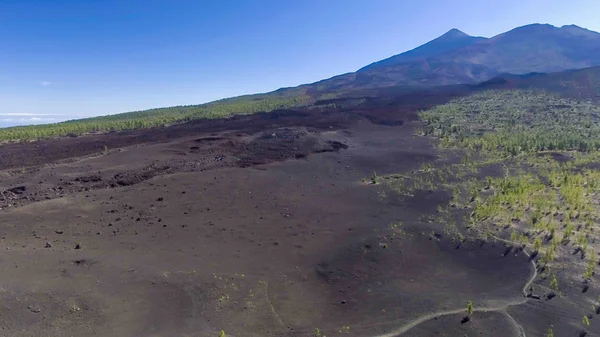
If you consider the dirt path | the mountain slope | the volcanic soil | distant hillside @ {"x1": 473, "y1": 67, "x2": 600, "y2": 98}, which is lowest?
the dirt path

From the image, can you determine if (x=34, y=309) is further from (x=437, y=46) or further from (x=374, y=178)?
(x=437, y=46)

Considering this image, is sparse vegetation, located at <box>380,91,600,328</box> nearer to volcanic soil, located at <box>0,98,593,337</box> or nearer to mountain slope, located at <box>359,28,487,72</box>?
volcanic soil, located at <box>0,98,593,337</box>

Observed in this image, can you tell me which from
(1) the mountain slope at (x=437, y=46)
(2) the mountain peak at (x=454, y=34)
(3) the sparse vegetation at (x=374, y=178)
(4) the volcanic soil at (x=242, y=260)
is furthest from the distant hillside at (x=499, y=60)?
(4) the volcanic soil at (x=242, y=260)

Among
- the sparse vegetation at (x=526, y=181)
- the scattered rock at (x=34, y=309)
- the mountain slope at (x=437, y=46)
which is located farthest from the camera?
the mountain slope at (x=437, y=46)

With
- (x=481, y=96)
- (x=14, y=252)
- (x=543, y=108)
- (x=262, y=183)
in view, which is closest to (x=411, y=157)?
(x=262, y=183)

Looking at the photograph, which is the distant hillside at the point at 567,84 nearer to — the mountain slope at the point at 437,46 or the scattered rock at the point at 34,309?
the scattered rock at the point at 34,309

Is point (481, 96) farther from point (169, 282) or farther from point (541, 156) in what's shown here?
point (169, 282)

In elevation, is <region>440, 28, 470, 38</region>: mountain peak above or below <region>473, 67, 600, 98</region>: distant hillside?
above

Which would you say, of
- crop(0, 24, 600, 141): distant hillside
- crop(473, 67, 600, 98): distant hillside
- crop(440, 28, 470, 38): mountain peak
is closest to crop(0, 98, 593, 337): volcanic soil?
crop(473, 67, 600, 98): distant hillside
